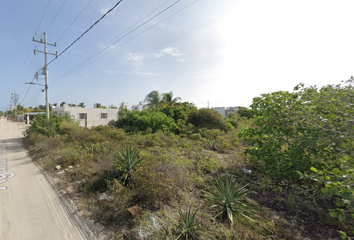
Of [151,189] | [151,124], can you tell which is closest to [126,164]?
[151,189]

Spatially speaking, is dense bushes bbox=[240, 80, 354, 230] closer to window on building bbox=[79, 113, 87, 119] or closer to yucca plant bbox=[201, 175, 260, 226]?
yucca plant bbox=[201, 175, 260, 226]

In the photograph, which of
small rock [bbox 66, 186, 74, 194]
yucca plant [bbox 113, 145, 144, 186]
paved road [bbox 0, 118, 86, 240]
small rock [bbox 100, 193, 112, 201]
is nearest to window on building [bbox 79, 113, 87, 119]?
paved road [bbox 0, 118, 86, 240]

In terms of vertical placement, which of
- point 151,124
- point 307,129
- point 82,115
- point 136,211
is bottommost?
point 136,211

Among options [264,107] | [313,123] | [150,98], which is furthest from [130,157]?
[150,98]

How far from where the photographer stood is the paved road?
2855 mm

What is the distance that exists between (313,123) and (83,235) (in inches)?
199

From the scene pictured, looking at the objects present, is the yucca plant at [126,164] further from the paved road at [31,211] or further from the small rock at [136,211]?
the paved road at [31,211]

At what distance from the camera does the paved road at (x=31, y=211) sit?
286cm

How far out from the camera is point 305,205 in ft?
10.5

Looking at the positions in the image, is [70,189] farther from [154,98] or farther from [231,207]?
[154,98]

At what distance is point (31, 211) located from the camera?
350 centimetres

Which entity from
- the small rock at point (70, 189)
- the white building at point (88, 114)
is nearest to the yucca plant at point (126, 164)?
the small rock at point (70, 189)

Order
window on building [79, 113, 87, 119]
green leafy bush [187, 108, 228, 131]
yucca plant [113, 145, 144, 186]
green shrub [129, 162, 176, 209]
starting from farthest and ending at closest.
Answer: window on building [79, 113, 87, 119]
green leafy bush [187, 108, 228, 131]
yucca plant [113, 145, 144, 186]
green shrub [129, 162, 176, 209]

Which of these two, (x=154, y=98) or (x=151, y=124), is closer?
(x=151, y=124)
